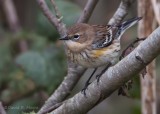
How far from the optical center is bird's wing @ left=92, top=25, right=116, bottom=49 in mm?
3906

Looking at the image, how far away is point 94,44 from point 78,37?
0.16m

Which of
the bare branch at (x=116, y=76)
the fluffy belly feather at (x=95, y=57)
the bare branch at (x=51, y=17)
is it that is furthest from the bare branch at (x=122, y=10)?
the bare branch at (x=116, y=76)

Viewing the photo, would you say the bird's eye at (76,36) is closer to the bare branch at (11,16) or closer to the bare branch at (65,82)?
the bare branch at (65,82)

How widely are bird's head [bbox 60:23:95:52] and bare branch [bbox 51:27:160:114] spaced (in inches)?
29.9

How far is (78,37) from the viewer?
13.0 ft

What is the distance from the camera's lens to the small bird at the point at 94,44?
12.1 ft

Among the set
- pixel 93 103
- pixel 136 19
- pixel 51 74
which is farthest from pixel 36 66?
pixel 93 103

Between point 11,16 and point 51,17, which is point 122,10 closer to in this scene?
point 51,17

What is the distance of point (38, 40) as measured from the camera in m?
4.66

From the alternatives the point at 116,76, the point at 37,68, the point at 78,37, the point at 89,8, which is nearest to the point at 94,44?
the point at 78,37

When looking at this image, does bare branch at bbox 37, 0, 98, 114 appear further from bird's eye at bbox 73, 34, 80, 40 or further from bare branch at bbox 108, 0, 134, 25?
bird's eye at bbox 73, 34, 80, 40

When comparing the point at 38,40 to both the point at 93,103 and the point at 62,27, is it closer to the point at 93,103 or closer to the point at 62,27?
the point at 62,27

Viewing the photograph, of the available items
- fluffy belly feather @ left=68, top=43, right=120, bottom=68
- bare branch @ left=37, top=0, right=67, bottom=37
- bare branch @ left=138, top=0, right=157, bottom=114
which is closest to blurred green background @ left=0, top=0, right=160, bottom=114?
bare branch @ left=138, top=0, right=157, bottom=114

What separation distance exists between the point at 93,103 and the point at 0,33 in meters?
2.85
